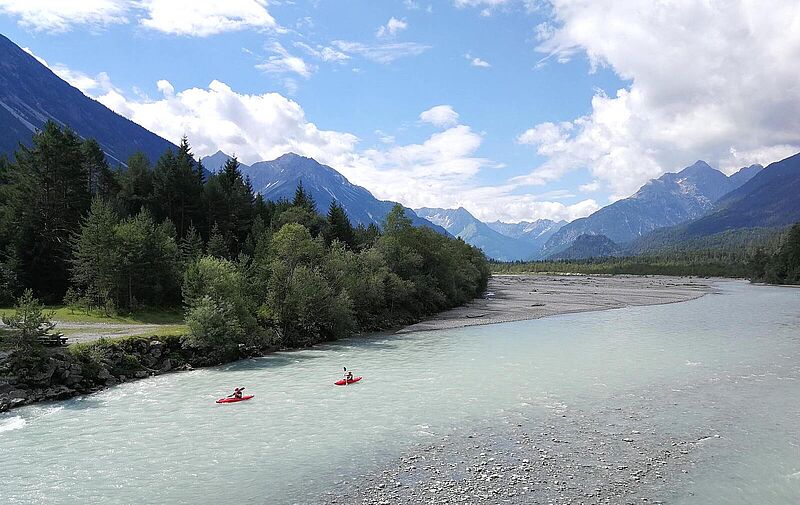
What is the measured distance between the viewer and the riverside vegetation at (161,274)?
123ft

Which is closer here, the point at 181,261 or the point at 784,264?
the point at 181,261

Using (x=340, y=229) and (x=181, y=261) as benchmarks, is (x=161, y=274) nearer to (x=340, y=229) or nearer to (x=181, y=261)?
(x=181, y=261)

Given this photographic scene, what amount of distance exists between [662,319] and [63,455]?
78984mm

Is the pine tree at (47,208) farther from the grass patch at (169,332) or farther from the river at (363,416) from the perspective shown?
the river at (363,416)

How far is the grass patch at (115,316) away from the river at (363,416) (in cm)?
1540

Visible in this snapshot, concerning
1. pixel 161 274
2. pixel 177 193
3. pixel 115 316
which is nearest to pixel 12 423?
pixel 115 316

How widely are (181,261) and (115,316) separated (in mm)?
11749

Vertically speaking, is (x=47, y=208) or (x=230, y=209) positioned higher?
(x=230, y=209)

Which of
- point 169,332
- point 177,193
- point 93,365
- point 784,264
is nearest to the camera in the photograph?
point 93,365

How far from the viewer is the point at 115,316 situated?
53031 mm

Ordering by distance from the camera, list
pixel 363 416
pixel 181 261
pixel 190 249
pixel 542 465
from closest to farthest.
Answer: pixel 542 465 < pixel 363 416 < pixel 181 261 < pixel 190 249

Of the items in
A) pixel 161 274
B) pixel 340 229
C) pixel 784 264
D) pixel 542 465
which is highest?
pixel 340 229

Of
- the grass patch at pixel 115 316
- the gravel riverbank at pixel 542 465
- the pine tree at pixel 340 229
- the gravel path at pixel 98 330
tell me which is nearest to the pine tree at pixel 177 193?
the pine tree at pixel 340 229

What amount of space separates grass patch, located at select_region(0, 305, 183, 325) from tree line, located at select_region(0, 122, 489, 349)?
1655mm
